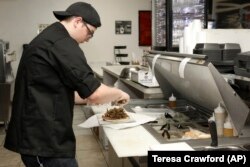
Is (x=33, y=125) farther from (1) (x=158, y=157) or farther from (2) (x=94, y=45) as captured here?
(2) (x=94, y=45)

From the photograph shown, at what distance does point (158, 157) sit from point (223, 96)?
530mm

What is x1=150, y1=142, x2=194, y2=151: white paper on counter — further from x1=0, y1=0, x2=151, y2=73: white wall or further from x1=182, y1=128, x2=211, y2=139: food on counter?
x1=0, y1=0, x2=151, y2=73: white wall

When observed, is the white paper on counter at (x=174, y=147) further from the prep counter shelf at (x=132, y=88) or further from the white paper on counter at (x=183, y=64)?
the prep counter shelf at (x=132, y=88)

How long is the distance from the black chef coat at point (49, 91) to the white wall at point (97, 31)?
6385 mm

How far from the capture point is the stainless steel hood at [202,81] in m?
1.71

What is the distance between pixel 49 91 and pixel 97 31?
6536 mm

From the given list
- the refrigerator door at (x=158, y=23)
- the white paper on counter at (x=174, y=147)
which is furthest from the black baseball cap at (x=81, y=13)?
the refrigerator door at (x=158, y=23)

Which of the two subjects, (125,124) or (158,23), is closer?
(125,124)

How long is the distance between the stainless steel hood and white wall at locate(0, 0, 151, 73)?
19.4 feet

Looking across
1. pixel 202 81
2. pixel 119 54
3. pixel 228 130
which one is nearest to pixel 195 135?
pixel 228 130

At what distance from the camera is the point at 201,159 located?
1.49 metres

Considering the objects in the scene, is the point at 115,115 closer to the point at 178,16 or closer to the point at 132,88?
the point at 132,88

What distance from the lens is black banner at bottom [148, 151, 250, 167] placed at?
1480 mm

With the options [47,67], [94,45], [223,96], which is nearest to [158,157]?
[223,96]
